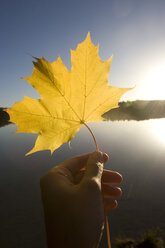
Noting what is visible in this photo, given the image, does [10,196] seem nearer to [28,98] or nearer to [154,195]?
[154,195]

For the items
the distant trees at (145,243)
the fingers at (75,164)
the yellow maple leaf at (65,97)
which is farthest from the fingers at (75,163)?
the distant trees at (145,243)

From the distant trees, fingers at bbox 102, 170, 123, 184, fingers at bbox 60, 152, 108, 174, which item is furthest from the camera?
the distant trees

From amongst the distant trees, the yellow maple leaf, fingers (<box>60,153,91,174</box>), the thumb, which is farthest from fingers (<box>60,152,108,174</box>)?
the distant trees

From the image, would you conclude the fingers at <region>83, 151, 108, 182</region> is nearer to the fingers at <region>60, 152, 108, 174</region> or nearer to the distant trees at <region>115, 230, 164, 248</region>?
the fingers at <region>60, 152, 108, 174</region>

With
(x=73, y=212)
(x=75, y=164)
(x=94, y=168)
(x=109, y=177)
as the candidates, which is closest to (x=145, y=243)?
(x=109, y=177)

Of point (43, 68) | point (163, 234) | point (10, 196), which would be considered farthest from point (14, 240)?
point (43, 68)

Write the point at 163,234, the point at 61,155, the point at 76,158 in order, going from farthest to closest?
1. the point at 61,155
2. the point at 163,234
3. the point at 76,158

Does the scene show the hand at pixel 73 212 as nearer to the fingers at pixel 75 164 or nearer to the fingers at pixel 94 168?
the fingers at pixel 94 168

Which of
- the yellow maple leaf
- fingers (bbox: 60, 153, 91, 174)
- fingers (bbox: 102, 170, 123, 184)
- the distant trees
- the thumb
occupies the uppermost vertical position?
the yellow maple leaf

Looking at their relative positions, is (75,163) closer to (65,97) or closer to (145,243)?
(65,97)
